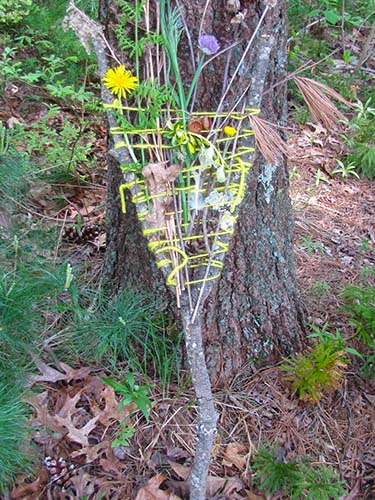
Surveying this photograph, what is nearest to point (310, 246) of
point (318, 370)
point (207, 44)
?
point (318, 370)

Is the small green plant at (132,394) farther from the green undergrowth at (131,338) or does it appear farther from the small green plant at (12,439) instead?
the small green plant at (12,439)

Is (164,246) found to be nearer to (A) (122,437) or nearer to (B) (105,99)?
(B) (105,99)

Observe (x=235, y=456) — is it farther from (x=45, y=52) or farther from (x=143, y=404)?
(x=45, y=52)

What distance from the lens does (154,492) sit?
1717 mm

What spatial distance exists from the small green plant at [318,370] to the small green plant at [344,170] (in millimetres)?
1727

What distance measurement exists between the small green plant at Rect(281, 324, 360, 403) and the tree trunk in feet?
0.52

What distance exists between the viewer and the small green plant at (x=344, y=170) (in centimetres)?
347

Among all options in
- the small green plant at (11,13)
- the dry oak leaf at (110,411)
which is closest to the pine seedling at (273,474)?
the dry oak leaf at (110,411)

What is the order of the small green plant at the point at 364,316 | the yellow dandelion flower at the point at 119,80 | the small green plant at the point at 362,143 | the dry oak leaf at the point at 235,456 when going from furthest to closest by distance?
the small green plant at the point at 362,143, the small green plant at the point at 364,316, the dry oak leaf at the point at 235,456, the yellow dandelion flower at the point at 119,80

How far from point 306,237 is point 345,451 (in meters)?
1.26

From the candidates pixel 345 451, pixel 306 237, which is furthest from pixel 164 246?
pixel 306 237

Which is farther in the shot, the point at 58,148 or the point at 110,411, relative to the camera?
the point at 58,148

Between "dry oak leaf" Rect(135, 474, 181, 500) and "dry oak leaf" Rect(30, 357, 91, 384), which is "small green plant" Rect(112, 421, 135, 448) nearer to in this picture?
"dry oak leaf" Rect(135, 474, 181, 500)

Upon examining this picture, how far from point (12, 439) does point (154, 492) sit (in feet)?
1.57
